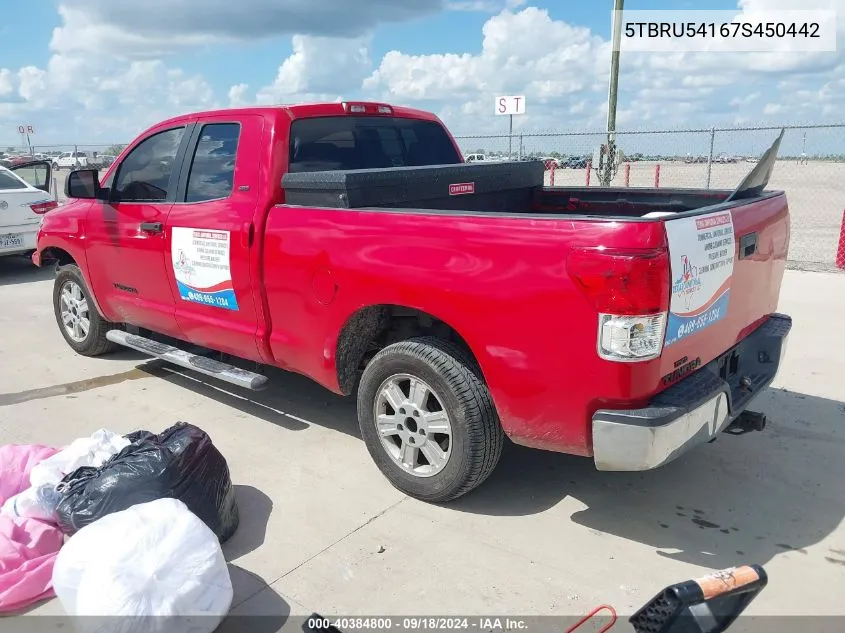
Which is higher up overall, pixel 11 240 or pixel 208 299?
pixel 208 299

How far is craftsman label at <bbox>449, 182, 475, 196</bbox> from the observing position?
168 inches

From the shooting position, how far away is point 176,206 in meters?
4.56

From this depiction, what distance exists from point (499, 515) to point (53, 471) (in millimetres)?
2159

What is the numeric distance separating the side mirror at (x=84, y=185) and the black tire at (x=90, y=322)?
2.67 ft

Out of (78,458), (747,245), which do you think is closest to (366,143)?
(747,245)

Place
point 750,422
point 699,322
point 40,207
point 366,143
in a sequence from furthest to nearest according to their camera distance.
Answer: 1. point 40,207
2. point 366,143
3. point 750,422
4. point 699,322

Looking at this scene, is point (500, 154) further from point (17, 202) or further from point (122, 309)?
point (122, 309)

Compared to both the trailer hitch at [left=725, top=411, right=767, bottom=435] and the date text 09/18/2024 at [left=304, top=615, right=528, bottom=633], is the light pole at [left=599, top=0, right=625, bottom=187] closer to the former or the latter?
the trailer hitch at [left=725, top=411, right=767, bottom=435]

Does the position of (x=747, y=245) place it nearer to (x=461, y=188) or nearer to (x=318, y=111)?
(x=461, y=188)

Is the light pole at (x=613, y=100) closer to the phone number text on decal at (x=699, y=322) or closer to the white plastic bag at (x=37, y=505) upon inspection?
the phone number text on decal at (x=699, y=322)

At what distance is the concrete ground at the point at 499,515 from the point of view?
9.49 ft

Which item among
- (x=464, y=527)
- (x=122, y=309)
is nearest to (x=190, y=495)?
(x=464, y=527)

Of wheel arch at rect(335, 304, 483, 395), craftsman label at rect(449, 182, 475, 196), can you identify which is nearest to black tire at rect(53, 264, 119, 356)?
wheel arch at rect(335, 304, 483, 395)

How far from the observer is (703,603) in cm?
175
